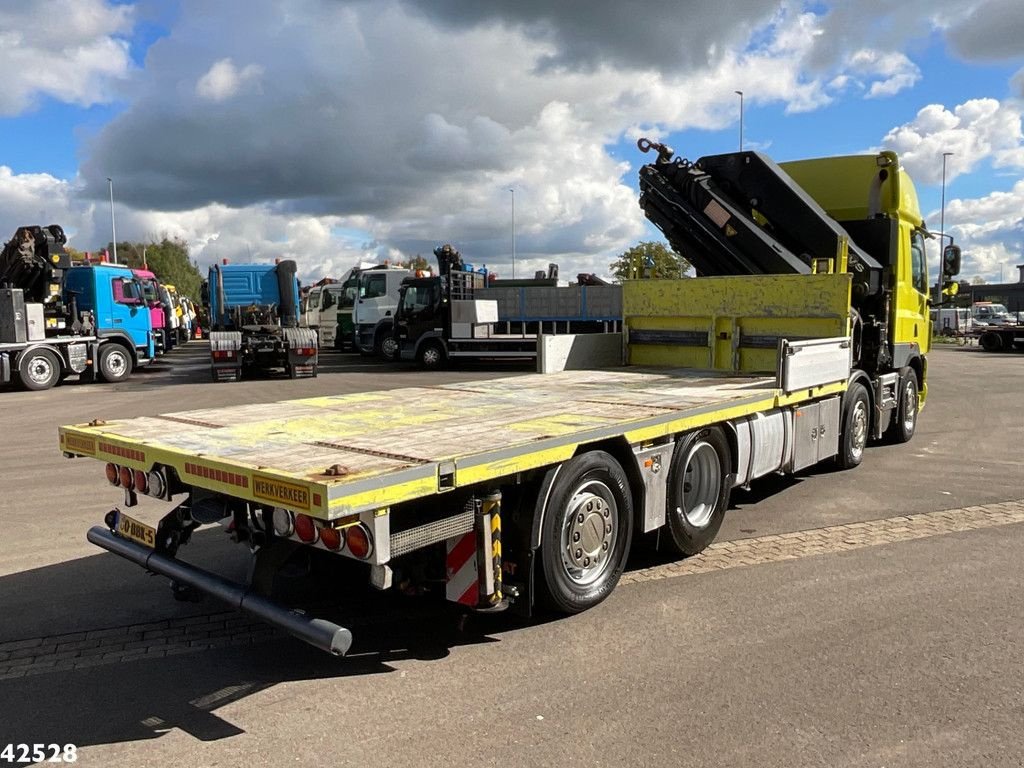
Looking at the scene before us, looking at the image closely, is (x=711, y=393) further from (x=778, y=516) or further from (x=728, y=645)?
(x=728, y=645)

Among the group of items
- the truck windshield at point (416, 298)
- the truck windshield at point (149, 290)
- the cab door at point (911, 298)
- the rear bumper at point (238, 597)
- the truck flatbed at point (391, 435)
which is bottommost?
the rear bumper at point (238, 597)

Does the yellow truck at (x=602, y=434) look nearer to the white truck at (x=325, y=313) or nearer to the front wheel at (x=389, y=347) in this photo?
the front wheel at (x=389, y=347)

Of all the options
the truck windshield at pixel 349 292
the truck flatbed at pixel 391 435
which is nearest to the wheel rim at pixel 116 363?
the truck windshield at pixel 349 292

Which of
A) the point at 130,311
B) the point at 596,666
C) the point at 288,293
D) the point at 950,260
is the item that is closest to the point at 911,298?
the point at 950,260

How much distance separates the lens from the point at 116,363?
19.7 m

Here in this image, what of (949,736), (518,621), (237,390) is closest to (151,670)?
(518,621)

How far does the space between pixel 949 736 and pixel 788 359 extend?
3601mm

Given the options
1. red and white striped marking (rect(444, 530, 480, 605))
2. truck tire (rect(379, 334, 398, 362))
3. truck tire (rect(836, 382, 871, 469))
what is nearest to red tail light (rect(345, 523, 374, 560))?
red and white striped marking (rect(444, 530, 480, 605))

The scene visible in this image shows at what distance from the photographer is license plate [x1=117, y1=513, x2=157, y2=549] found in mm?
4246

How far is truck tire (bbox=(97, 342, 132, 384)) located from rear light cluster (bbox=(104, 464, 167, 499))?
16.8m

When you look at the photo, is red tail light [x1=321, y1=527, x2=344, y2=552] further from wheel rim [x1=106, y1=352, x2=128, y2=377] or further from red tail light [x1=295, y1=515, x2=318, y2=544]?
wheel rim [x1=106, y1=352, x2=128, y2=377]

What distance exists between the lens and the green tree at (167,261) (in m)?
64.8

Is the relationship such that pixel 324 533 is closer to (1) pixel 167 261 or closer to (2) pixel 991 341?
(2) pixel 991 341

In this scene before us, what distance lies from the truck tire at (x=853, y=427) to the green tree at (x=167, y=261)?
6219cm
